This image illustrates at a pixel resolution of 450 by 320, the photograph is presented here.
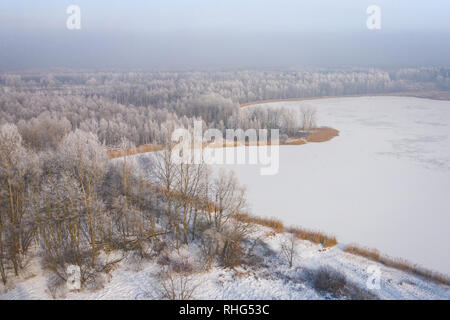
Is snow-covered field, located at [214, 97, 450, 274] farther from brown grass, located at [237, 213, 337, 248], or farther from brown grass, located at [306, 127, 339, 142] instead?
brown grass, located at [306, 127, 339, 142]

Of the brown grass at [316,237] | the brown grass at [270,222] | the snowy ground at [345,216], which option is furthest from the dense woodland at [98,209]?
the brown grass at [316,237]

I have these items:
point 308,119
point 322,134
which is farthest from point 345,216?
point 308,119

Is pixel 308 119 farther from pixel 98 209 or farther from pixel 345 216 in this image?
pixel 98 209

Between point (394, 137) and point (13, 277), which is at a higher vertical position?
point (394, 137)

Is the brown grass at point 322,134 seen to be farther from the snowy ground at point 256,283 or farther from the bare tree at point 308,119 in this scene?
the snowy ground at point 256,283
